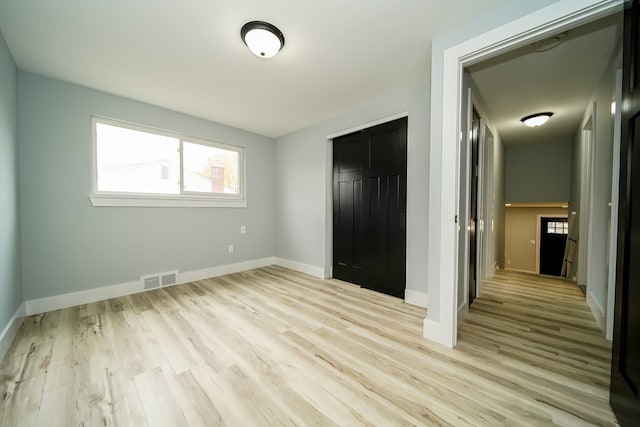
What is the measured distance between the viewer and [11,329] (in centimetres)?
188

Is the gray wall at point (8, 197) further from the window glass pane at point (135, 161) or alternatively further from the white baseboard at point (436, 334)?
the white baseboard at point (436, 334)

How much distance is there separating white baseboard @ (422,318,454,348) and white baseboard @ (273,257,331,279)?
188 cm

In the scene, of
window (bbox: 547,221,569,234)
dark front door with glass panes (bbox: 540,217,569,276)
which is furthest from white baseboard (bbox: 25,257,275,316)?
window (bbox: 547,221,569,234)

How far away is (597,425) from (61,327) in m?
3.86

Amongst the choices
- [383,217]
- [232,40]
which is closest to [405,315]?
[383,217]

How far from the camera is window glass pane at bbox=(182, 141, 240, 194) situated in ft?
11.4

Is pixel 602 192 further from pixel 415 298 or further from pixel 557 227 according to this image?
pixel 557 227

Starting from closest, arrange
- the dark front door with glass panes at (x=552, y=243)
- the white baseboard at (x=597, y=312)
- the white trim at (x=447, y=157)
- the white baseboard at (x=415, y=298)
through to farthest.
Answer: the white trim at (x=447, y=157)
the white baseboard at (x=597, y=312)
the white baseboard at (x=415, y=298)
the dark front door with glass panes at (x=552, y=243)

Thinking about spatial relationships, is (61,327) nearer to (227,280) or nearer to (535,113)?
(227,280)

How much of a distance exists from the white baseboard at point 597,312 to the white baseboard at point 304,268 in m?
2.90

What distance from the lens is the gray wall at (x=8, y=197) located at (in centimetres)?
181

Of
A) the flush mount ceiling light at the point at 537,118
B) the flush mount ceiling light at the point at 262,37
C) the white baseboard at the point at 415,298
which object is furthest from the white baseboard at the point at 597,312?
the flush mount ceiling light at the point at 262,37

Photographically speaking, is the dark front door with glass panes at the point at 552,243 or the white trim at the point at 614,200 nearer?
the white trim at the point at 614,200

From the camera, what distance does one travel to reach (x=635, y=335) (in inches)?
40.8
